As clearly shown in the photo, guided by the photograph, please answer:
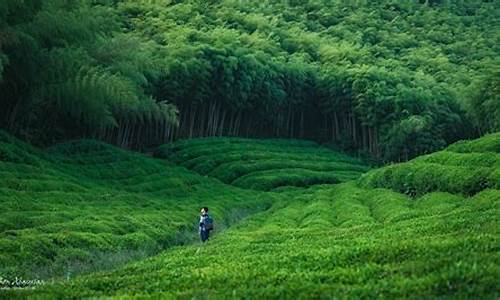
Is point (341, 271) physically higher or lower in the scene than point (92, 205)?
higher

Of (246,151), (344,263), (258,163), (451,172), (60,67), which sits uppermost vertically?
(60,67)

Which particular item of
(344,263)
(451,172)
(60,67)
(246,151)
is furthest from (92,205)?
(246,151)

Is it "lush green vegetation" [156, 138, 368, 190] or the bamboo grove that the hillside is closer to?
the bamboo grove

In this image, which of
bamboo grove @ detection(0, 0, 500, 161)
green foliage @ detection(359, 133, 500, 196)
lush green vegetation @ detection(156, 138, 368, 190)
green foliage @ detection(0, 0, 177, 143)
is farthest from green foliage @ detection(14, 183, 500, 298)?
lush green vegetation @ detection(156, 138, 368, 190)

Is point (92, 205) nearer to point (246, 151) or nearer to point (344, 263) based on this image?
point (344, 263)

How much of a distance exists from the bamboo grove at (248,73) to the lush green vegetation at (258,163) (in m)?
5.82

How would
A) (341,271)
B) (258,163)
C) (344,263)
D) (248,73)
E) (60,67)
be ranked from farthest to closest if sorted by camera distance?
1. (248,73)
2. (258,163)
3. (60,67)
4. (344,263)
5. (341,271)

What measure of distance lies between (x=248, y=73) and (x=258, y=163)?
23.0 metres

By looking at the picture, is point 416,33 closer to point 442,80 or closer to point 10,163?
point 442,80

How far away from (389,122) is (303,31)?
4096 centimetres

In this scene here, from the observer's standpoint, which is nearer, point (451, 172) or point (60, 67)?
point (451, 172)

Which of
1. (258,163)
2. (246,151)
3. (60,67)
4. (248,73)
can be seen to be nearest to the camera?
(60,67)

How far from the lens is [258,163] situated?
269 ft

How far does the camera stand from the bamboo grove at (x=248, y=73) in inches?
2395
